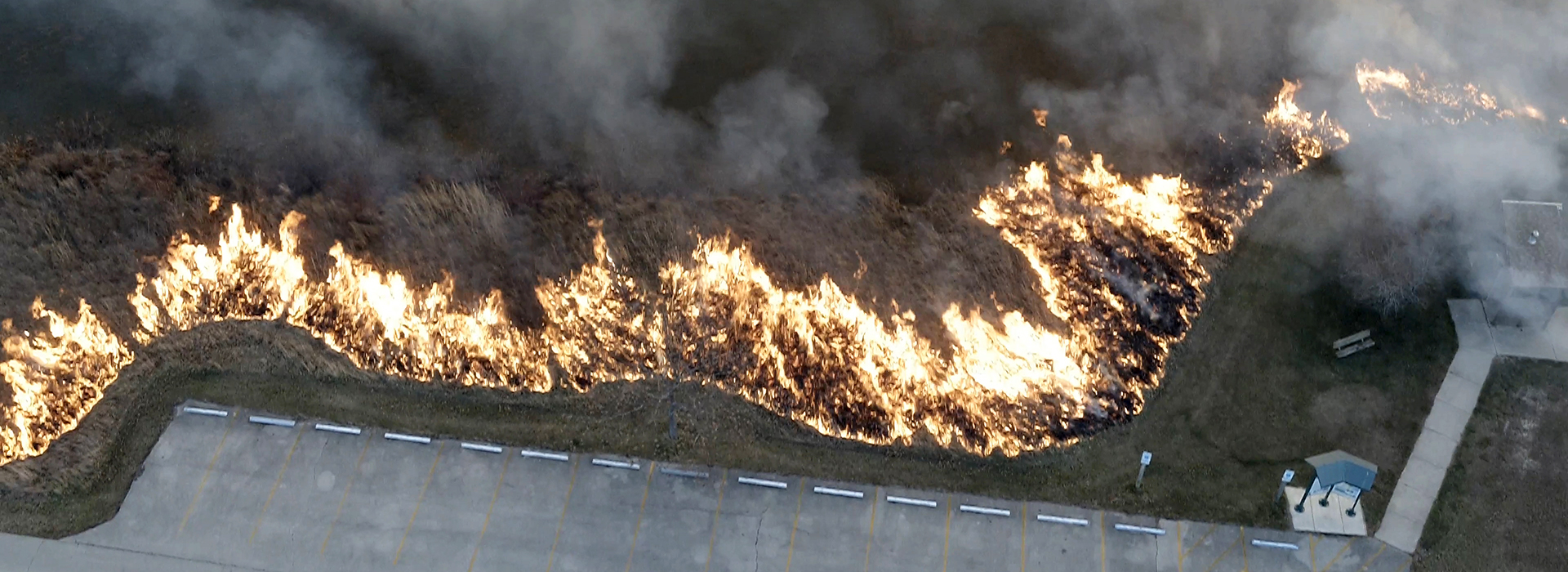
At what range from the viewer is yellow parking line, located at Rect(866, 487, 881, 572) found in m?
18.2

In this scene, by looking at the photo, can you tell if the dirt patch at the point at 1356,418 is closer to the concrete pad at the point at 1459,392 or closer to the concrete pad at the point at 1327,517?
the concrete pad at the point at 1459,392

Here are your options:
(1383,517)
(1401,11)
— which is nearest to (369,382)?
(1383,517)

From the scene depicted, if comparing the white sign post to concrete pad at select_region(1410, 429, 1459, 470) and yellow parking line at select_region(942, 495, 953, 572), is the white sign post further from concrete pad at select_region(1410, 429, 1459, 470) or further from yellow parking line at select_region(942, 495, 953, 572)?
yellow parking line at select_region(942, 495, 953, 572)

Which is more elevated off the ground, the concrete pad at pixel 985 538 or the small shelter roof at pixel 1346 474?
the small shelter roof at pixel 1346 474

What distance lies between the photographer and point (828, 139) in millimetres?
24578

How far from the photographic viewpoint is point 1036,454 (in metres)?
19.5

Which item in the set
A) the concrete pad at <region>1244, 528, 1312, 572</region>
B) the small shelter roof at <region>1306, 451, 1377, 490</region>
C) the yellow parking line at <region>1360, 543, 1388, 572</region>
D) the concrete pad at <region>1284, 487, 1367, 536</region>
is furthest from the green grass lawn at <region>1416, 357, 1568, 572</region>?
the concrete pad at <region>1244, 528, 1312, 572</region>

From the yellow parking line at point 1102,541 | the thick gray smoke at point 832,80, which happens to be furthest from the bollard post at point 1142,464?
the thick gray smoke at point 832,80

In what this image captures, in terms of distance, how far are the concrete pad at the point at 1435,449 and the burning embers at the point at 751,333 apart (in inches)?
179

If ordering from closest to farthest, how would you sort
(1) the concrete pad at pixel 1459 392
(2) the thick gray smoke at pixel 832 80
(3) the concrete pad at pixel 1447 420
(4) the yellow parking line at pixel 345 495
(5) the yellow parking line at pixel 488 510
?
1. (5) the yellow parking line at pixel 488 510
2. (4) the yellow parking line at pixel 345 495
3. (3) the concrete pad at pixel 1447 420
4. (1) the concrete pad at pixel 1459 392
5. (2) the thick gray smoke at pixel 832 80

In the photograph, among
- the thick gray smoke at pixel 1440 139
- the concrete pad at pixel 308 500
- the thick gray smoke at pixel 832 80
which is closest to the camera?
the concrete pad at pixel 308 500

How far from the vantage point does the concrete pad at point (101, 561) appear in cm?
1861

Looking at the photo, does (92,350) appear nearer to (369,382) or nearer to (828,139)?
(369,382)

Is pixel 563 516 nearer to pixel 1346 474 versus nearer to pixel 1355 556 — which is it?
pixel 1346 474
